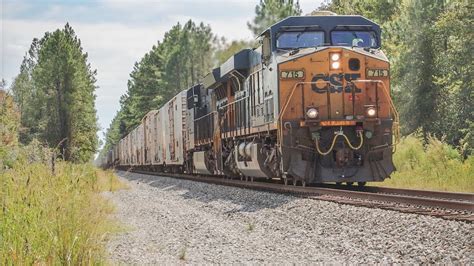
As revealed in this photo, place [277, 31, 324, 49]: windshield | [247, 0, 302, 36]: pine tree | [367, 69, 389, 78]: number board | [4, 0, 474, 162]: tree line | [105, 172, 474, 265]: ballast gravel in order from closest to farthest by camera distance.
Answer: [105, 172, 474, 265]: ballast gravel → [367, 69, 389, 78]: number board → [277, 31, 324, 49]: windshield → [4, 0, 474, 162]: tree line → [247, 0, 302, 36]: pine tree

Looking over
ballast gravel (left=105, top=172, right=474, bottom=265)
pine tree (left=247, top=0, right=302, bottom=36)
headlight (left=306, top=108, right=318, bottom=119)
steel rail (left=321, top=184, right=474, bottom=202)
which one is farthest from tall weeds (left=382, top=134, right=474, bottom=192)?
pine tree (left=247, top=0, right=302, bottom=36)

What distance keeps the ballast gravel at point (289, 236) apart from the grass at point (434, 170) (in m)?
4.32

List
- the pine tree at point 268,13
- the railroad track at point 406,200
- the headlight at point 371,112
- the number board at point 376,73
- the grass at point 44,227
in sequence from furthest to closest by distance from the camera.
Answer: the pine tree at point 268,13 < the number board at point 376,73 < the headlight at point 371,112 < the railroad track at point 406,200 < the grass at point 44,227

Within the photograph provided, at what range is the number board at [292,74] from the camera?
502 inches

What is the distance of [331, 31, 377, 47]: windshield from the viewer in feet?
44.3

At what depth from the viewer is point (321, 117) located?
41.9 ft

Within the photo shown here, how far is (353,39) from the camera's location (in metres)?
13.5

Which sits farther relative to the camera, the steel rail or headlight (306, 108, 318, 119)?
headlight (306, 108, 318, 119)

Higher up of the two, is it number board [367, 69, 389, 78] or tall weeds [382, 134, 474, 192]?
number board [367, 69, 389, 78]

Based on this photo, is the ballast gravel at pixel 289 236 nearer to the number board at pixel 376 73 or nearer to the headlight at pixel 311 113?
the headlight at pixel 311 113

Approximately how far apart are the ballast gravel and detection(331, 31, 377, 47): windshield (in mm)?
3926

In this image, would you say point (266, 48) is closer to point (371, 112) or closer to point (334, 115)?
point (334, 115)

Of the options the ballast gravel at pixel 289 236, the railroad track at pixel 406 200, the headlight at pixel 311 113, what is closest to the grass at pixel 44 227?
the ballast gravel at pixel 289 236

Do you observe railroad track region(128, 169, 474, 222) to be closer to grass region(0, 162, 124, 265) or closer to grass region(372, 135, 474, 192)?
grass region(372, 135, 474, 192)
